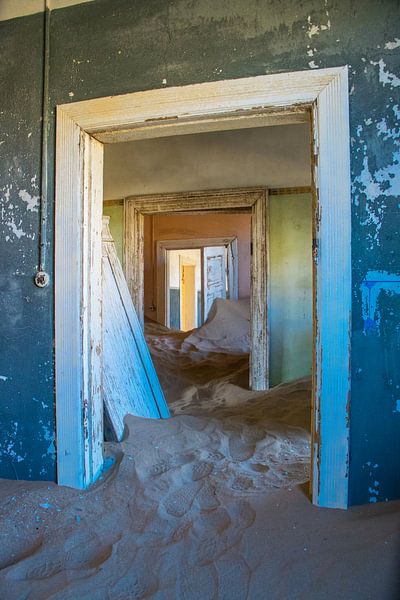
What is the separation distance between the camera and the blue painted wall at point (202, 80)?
1.62 m

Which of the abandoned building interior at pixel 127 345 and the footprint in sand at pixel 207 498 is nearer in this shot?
the abandoned building interior at pixel 127 345

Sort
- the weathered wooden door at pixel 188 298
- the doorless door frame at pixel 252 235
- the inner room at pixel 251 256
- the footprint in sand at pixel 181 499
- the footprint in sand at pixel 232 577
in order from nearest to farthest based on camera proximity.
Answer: the footprint in sand at pixel 232 577
the footprint in sand at pixel 181 499
the inner room at pixel 251 256
the doorless door frame at pixel 252 235
the weathered wooden door at pixel 188 298

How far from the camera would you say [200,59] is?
182 centimetres

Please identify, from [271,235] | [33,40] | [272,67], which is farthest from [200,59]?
[271,235]

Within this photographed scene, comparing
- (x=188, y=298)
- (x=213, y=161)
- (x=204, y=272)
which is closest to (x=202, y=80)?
(x=213, y=161)

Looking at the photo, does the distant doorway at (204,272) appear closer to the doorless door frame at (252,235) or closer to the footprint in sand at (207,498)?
the doorless door frame at (252,235)

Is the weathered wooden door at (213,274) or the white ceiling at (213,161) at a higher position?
the white ceiling at (213,161)

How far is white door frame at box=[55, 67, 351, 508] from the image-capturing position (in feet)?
5.39

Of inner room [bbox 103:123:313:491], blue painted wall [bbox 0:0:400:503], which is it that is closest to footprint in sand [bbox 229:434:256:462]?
inner room [bbox 103:123:313:491]

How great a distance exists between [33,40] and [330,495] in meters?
2.73

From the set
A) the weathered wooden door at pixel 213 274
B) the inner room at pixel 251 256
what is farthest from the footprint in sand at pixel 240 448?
the weathered wooden door at pixel 213 274

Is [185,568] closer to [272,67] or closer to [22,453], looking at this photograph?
[22,453]

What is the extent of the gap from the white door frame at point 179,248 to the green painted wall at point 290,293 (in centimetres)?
366

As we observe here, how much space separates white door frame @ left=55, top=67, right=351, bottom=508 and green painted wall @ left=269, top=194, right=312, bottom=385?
2469 mm
